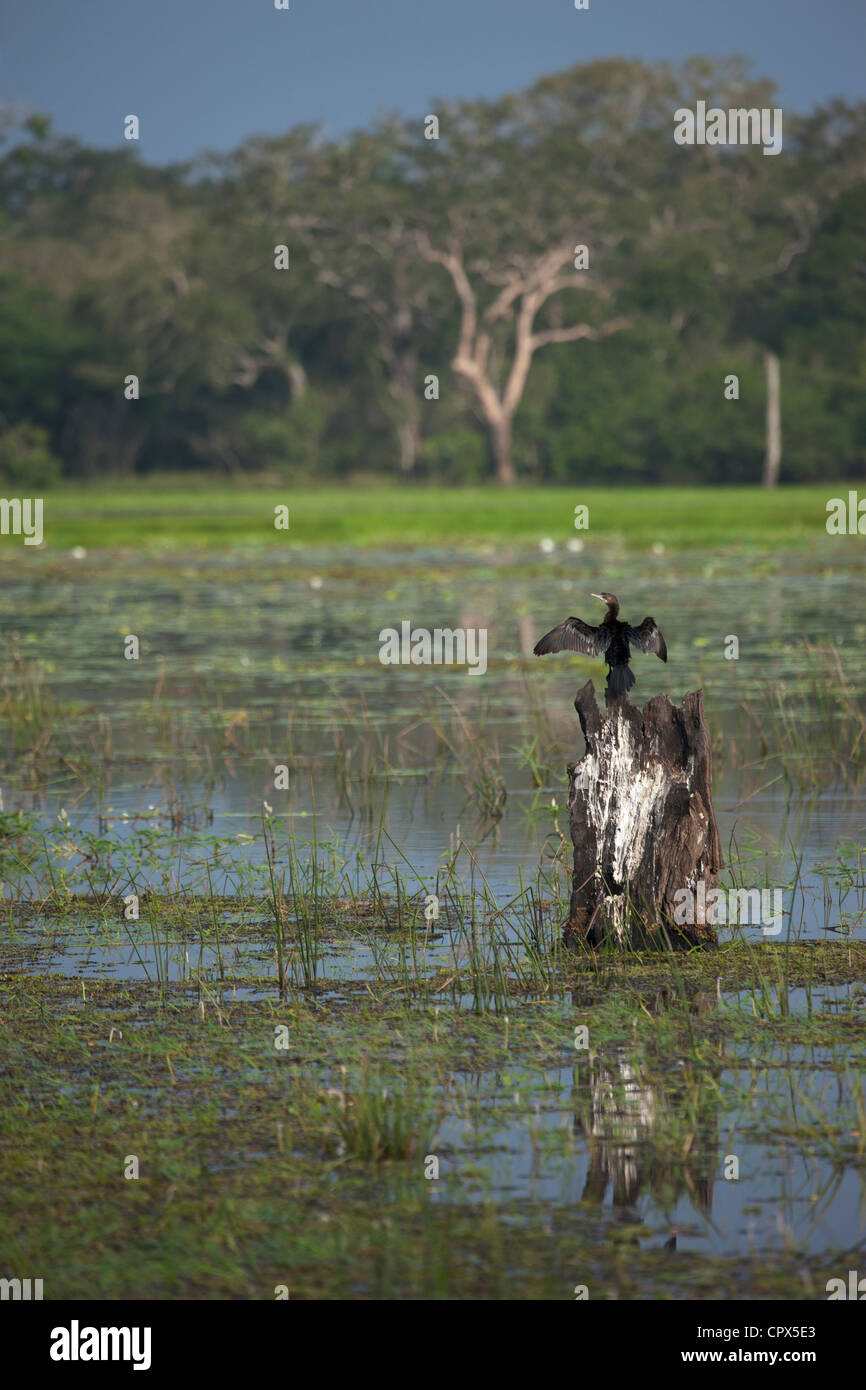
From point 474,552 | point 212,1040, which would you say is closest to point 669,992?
point 212,1040

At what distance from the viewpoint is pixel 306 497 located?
207ft

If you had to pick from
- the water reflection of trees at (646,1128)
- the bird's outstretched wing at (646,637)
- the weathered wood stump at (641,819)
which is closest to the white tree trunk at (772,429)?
the bird's outstretched wing at (646,637)

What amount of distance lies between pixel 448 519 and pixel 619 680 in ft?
131

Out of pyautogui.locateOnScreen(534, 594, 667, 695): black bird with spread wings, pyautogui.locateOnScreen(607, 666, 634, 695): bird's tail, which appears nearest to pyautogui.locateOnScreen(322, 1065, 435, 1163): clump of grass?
pyautogui.locateOnScreen(607, 666, 634, 695): bird's tail

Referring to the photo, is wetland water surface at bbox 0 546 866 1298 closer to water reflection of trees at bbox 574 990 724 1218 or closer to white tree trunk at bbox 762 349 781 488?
water reflection of trees at bbox 574 990 724 1218

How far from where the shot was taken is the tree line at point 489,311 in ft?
227

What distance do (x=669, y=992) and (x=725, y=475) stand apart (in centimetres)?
6408

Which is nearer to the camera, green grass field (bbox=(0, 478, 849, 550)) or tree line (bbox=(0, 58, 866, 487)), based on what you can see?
green grass field (bbox=(0, 478, 849, 550))

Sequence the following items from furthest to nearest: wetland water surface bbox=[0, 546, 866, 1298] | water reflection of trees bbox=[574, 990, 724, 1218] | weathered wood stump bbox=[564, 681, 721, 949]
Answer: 1. weathered wood stump bbox=[564, 681, 721, 949]
2. water reflection of trees bbox=[574, 990, 724, 1218]
3. wetland water surface bbox=[0, 546, 866, 1298]

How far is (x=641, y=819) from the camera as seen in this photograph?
775 centimetres

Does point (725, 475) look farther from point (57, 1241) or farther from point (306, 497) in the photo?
point (57, 1241)

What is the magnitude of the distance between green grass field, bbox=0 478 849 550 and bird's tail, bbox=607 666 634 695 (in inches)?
1261

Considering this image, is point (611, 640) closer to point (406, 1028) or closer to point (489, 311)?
point (406, 1028)

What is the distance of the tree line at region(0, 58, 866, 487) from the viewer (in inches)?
2721
